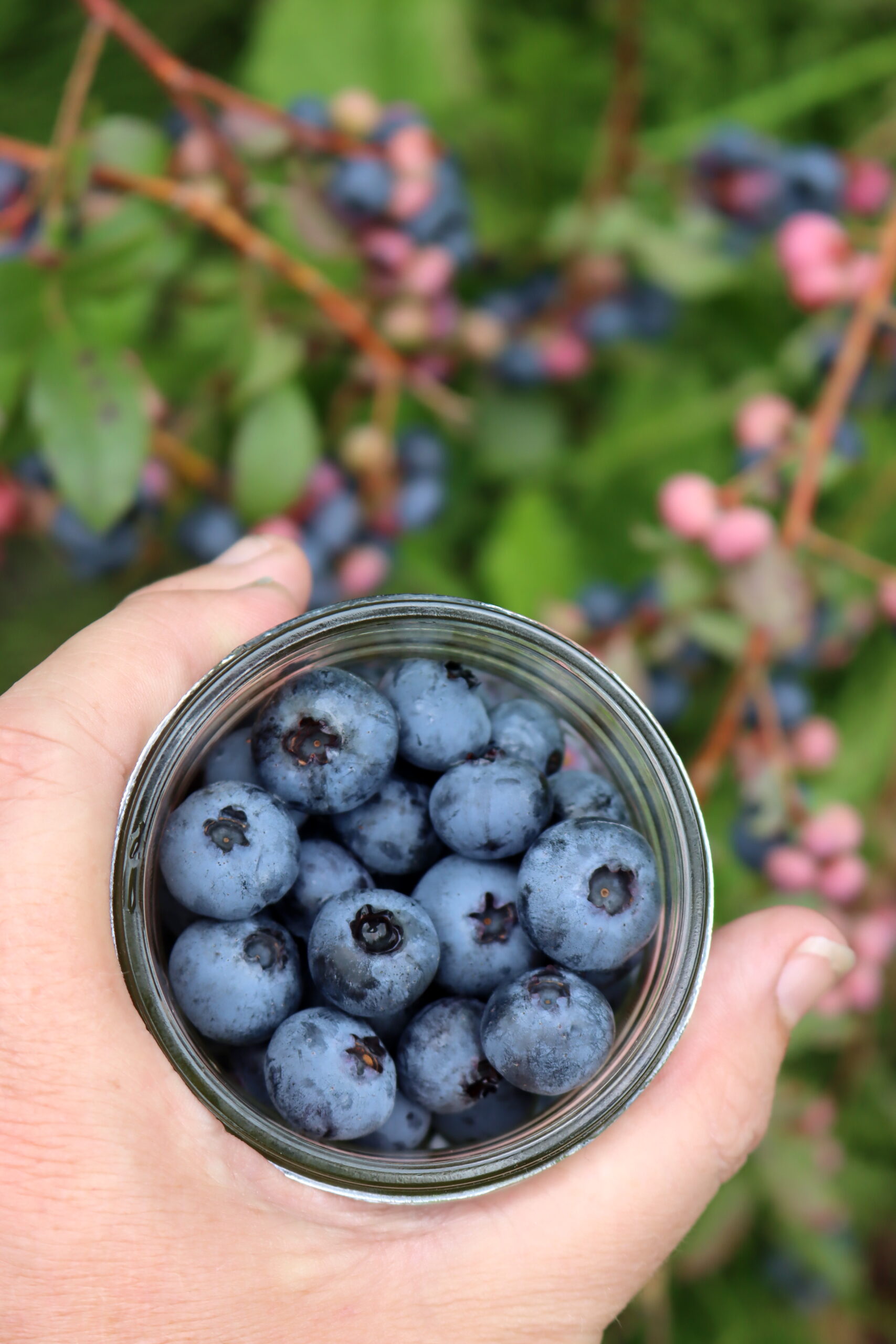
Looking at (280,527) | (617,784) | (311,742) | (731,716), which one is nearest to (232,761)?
(311,742)

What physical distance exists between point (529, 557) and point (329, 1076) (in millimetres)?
883

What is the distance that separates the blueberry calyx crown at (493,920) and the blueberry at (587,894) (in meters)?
0.02

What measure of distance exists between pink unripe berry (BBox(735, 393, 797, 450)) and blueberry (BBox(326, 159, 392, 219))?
1.47 ft

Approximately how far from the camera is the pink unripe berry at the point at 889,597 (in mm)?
1024

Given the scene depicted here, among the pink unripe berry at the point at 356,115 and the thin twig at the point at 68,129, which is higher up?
the pink unripe berry at the point at 356,115

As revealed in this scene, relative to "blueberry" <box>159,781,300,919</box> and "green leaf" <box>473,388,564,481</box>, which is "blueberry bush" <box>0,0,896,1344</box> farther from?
"blueberry" <box>159,781,300,919</box>

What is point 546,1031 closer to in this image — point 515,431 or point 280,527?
point 280,527

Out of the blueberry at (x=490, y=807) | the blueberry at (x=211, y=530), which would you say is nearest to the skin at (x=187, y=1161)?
the blueberry at (x=490, y=807)

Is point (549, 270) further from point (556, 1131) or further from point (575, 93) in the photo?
point (556, 1131)

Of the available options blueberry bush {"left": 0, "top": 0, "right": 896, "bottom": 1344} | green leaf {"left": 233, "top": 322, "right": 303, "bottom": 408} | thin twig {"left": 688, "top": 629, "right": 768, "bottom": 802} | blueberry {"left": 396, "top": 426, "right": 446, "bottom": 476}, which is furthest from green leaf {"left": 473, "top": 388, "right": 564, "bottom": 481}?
thin twig {"left": 688, "top": 629, "right": 768, "bottom": 802}

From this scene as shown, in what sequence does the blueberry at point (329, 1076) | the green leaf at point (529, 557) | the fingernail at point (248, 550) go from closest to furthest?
the blueberry at point (329, 1076)
the fingernail at point (248, 550)
the green leaf at point (529, 557)

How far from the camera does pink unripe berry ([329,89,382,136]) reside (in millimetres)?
1069

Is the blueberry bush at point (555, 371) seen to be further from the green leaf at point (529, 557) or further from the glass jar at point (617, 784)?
the glass jar at point (617, 784)

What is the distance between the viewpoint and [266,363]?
1.03 m
